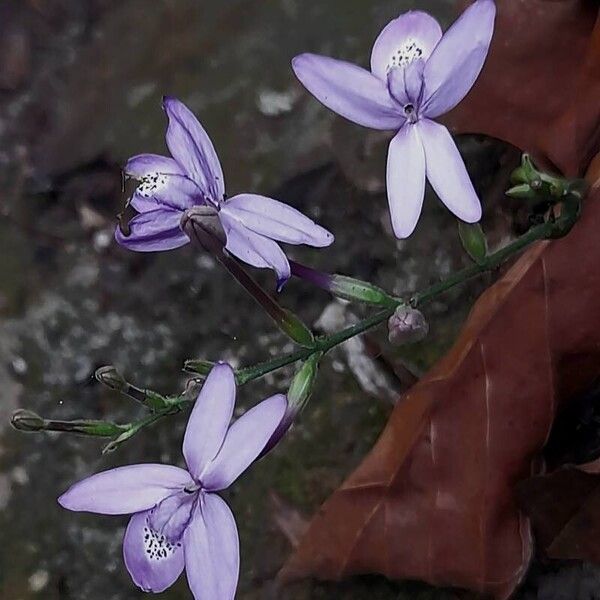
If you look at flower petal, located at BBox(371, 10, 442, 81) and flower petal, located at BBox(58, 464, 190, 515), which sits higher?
flower petal, located at BBox(371, 10, 442, 81)

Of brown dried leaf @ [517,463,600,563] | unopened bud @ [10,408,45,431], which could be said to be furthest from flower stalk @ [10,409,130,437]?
brown dried leaf @ [517,463,600,563]

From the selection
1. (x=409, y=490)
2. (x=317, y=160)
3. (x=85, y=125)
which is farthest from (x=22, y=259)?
(x=409, y=490)

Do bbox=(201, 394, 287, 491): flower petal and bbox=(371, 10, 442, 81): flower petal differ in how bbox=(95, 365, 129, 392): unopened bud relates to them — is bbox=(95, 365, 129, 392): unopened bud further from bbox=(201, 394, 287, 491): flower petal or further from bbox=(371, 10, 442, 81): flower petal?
bbox=(371, 10, 442, 81): flower petal

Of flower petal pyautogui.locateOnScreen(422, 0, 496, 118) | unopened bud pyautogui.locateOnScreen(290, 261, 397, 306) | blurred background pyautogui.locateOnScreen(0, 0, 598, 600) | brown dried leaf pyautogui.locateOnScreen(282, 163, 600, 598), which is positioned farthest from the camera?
blurred background pyautogui.locateOnScreen(0, 0, 598, 600)

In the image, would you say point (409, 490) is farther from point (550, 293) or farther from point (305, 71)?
point (305, 71)

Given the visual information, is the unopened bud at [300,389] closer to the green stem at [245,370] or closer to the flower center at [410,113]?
the green stem at [245,370]

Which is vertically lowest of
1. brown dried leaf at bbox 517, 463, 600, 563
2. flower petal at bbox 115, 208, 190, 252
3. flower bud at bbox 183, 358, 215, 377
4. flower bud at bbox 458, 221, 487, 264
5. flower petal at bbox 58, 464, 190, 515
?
brown dried leaf at bbox 517, 463, 600, 563

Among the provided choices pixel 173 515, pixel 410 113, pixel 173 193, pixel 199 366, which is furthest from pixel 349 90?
pixel 173 515

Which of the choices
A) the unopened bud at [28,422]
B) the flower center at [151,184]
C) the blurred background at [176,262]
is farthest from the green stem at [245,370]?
the blurred background at [176,262]
